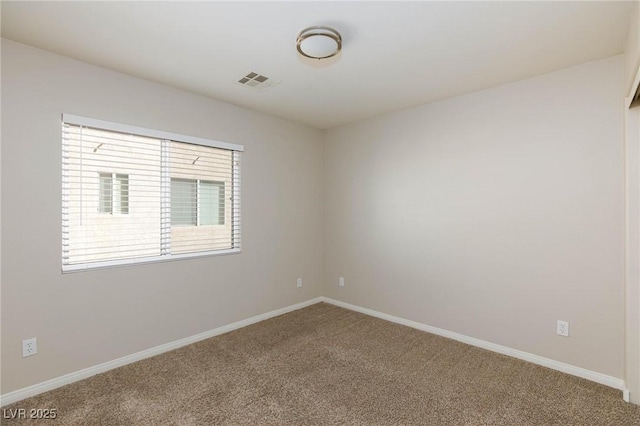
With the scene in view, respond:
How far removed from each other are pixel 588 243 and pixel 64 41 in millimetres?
4263

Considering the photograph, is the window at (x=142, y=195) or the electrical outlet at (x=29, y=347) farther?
the window at (x=142, y=195)

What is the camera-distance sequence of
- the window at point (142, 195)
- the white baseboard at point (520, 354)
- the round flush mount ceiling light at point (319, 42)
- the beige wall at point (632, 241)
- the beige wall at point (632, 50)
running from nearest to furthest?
the beige wall at point (632, 50)
the round flush mount ceiling light at point (319, 42)
the beige wall at point (632, 241)
the white baseboard at point (520, 354)
the window at point (142, 195)

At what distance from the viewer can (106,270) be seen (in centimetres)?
260

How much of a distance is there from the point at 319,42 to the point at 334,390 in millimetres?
2491

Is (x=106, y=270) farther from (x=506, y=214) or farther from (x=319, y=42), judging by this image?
(x=506, y=214)

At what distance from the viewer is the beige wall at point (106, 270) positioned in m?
2.19

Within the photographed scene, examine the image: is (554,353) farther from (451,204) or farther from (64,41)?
(64,41)

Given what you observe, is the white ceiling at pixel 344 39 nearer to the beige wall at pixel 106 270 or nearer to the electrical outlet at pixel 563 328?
the beige wall at pixel 106 270

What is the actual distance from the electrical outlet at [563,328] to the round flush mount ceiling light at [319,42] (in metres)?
2.86

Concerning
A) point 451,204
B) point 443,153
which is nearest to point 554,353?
point 451,204

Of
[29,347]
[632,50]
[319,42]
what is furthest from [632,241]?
[29,347]

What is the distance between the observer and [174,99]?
3.01 metres

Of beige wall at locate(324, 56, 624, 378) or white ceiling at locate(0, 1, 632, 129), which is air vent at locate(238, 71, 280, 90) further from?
beige wall at locate(324, 56, 624, 378)

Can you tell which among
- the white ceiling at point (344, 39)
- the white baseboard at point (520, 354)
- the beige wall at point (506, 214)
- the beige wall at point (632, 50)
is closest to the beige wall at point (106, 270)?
the white ceiling at point (344, 39)
